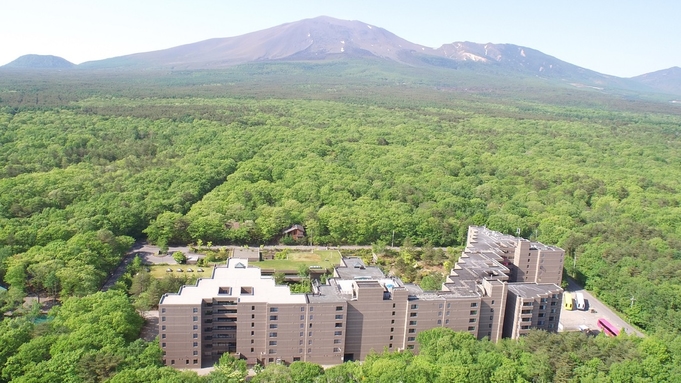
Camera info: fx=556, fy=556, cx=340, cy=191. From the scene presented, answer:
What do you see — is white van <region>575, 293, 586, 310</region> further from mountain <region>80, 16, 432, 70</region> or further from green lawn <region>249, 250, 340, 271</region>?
mountain <region>80, 16, 432, 70</region>

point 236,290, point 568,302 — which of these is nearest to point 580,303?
point 568,302

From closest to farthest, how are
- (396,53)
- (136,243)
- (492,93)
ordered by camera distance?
(136,243), (492,93), (396,53)

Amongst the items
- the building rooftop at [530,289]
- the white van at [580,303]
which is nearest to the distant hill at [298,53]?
the white van at [580,303]

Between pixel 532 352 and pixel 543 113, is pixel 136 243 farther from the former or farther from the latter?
pixel 543 113

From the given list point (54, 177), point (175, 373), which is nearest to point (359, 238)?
point (175, 373)

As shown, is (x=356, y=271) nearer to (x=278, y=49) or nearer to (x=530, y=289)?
(x=530, y=289)

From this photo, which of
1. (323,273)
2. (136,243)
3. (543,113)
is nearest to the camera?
(323,273)

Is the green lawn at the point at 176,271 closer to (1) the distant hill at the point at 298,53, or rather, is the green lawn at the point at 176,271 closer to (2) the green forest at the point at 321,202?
(2) the green forest at the point at 321,202
